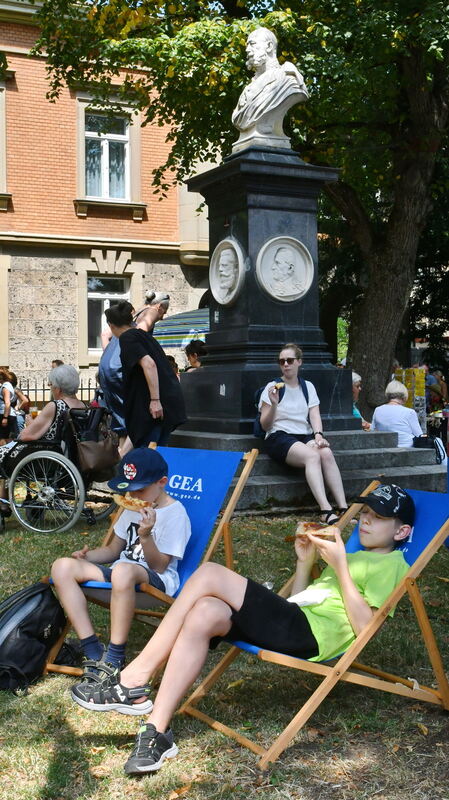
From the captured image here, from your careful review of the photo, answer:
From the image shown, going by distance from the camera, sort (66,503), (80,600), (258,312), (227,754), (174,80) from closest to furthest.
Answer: (227,754) < (80,600) < (66,503) < (258,312) < (174,80)

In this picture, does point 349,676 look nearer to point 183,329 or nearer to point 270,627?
point 270,627

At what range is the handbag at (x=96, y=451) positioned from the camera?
298 inches

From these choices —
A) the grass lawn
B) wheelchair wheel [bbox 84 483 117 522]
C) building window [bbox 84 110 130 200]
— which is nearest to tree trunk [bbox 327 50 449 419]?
wheelchair wheel [bbox 84 483 117 522]

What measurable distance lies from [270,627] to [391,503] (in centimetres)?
81

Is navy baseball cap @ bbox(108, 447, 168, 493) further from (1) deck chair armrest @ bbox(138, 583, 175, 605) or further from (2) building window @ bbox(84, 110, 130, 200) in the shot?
(2) building window @ bbox(84, 110, 130, 200)

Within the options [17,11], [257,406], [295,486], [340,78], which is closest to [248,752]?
[295,486]

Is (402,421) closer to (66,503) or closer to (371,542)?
(66,503)

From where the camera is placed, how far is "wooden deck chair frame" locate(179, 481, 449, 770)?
3.29 metres

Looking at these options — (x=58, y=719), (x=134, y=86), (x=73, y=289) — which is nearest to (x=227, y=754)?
(x=58, y=719)

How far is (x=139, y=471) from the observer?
13.4ft

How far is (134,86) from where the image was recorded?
15875mm

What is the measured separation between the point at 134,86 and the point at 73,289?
7002mm

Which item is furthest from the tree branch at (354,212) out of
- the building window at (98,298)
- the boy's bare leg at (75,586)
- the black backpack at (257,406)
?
the boy's bare leg at (75,586)

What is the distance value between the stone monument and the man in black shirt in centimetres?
144
